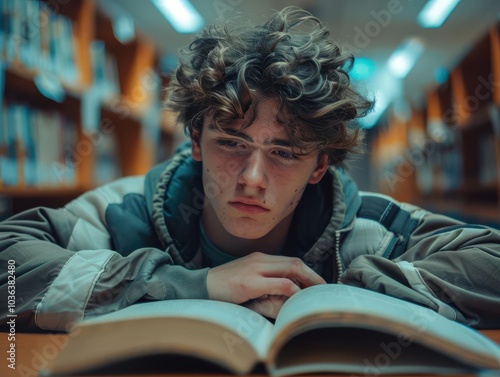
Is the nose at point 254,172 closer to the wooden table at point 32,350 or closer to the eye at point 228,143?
the eye at point 228,143

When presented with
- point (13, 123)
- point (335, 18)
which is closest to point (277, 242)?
point (13, 123)

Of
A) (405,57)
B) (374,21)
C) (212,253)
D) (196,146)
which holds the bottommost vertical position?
(212,253)

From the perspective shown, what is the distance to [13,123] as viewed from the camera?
6.30ft

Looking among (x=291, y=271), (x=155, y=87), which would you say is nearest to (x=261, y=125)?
(x=291, y=271)

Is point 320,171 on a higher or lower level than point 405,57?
lower

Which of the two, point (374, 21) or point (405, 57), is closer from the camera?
point (374, 21)

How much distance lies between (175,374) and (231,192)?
440 mm

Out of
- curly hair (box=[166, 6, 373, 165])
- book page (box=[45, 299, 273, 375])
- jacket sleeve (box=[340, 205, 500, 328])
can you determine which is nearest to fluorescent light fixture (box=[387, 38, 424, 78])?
curly hair (box=[166, 6, 373, 165])

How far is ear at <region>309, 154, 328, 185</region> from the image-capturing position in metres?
1.14

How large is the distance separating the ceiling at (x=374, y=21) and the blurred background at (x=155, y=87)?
0.06 ft

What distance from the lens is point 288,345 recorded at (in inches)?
26.8

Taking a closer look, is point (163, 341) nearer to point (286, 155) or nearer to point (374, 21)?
point (286, 155)

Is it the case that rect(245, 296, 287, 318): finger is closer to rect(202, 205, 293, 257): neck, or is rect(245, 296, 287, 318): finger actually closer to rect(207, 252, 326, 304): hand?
rect(207, 252, 326, 304): hand

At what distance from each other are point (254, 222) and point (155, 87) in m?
3.09
